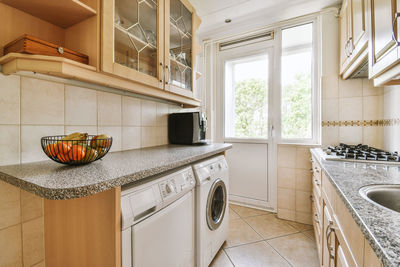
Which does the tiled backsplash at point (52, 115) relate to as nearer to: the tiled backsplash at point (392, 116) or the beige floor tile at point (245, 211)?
the beige floor tile at point (245, 211)

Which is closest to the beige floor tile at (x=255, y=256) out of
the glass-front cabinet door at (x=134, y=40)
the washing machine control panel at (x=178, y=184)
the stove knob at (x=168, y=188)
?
the washing machine control panel at (x=178, y=184)

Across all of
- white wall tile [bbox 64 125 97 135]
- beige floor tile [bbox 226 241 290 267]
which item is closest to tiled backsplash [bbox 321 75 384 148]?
beige floor tile [bbox 226 241 290 267]

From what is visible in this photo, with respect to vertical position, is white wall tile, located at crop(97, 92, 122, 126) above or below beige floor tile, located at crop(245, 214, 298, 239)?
above

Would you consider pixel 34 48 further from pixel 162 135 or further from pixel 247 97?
pixel 247 97

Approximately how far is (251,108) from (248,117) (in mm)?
129

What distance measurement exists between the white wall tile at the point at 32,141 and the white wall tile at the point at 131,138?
0.49 m

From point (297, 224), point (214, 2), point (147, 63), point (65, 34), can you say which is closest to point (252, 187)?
point (297, 224)

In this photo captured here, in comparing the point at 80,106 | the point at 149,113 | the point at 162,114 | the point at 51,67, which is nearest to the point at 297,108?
the point at 162,114

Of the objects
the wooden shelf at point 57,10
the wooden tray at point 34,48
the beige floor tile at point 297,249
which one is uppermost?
the wooden shelf at point 57,10

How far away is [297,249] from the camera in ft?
5.28

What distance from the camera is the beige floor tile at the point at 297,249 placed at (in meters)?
1.47

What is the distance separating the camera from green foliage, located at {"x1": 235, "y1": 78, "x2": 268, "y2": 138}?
241 centimetres

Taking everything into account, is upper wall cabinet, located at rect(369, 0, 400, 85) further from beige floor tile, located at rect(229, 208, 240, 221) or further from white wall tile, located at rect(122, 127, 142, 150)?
beige floor tile, located at rect(229, 208, 240, 221)

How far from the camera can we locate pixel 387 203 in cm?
72
